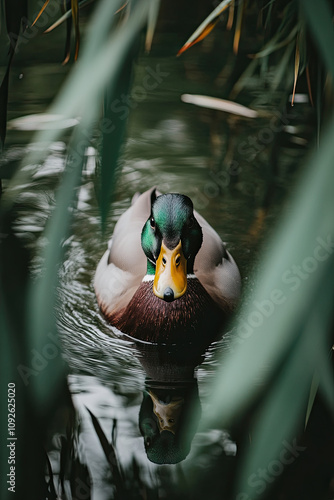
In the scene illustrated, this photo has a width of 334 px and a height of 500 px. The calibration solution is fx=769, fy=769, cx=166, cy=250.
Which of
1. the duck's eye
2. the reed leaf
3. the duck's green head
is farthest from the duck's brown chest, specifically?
the reed leaf

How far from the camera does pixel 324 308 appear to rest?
1.18 metres

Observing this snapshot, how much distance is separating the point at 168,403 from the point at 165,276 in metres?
0.45

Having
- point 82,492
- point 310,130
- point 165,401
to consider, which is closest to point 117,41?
point 82,492

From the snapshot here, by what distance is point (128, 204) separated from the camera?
414cm

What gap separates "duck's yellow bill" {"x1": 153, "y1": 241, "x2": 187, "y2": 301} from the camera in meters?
2.71

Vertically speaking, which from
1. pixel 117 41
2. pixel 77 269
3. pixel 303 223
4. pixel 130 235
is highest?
pixel 117 41

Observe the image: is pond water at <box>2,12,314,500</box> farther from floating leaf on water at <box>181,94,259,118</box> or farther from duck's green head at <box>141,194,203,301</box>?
duck's green head at <box>141,194,203,301</box>

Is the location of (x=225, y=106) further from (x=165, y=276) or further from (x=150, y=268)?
(x=165, y=276)

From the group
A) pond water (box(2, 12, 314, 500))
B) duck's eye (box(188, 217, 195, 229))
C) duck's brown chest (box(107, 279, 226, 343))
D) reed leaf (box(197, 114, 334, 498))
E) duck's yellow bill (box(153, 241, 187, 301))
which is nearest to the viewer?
reed leaf (box(197, 114, 334, 498))

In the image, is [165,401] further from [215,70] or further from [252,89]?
[215,70]

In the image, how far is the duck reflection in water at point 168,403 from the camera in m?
2.39

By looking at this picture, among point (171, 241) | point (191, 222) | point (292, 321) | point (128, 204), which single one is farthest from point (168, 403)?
point (128, 204)

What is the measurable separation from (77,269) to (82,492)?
159 centimetres

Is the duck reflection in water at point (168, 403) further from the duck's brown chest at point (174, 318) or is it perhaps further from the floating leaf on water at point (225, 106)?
the floating leaf on water at point (225, 106)
